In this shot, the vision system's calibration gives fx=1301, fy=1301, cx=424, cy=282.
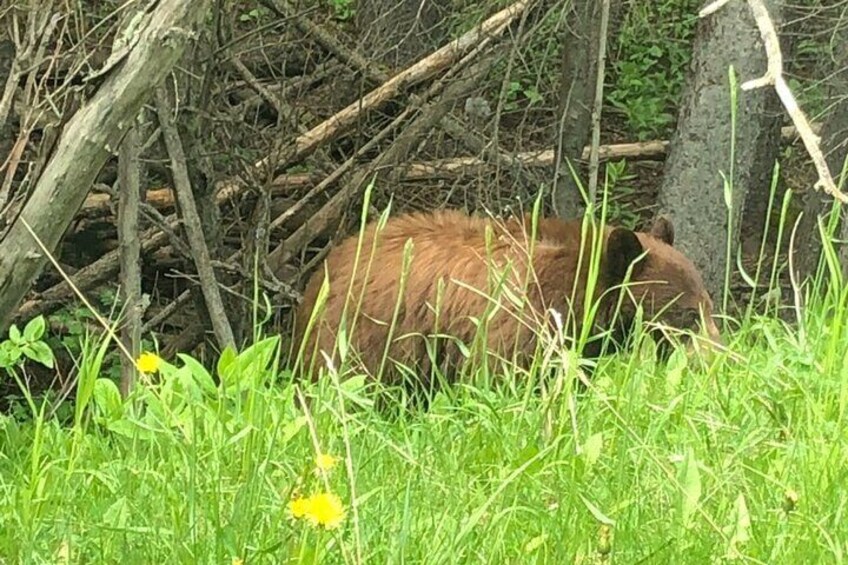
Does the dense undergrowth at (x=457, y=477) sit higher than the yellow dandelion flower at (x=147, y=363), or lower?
lower

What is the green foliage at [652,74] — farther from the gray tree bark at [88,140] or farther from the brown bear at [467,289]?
the gray tree bark at [88,140]

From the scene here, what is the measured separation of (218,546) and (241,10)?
6552 mm

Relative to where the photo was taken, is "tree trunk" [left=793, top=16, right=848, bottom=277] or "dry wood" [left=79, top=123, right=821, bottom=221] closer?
"tree trunk" [left=793, top=16, right=848, bottom=277]

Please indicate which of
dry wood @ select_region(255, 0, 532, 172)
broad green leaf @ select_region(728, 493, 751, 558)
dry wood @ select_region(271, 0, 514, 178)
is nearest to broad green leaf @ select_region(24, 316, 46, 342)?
broad green leaf @ select_region(728, 493, 751, 558)

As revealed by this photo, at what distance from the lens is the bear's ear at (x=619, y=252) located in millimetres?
5512

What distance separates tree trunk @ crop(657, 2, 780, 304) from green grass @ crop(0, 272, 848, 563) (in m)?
4.09

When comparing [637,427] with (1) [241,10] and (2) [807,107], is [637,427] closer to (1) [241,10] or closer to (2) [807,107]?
(1) [241,10]

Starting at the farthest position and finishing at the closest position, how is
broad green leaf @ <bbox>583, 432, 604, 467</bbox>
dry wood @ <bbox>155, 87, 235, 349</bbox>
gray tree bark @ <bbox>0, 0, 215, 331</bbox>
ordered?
dry wood @ <bbox>155, 87, 235, 349</bbox>, gray tree bark @ <bbox>0, 0, 215, 331</bbox>, broad green leaf @ <bbox>583, 432, 604, 467</bbox>

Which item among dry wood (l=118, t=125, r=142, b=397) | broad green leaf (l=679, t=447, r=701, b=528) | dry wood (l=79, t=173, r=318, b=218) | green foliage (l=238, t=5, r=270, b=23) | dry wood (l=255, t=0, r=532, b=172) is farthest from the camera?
dry wood (l=255, t=0, r=532, b=172)

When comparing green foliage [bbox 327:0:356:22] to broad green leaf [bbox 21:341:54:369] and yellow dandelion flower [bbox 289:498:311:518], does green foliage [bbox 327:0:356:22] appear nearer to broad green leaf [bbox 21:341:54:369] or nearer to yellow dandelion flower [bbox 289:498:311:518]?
broad green leaf [bbox 21:341:54:369]

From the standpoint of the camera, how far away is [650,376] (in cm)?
387

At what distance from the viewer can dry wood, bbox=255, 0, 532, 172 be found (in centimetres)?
786

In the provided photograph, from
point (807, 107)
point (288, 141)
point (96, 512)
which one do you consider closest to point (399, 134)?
point (288, 141)

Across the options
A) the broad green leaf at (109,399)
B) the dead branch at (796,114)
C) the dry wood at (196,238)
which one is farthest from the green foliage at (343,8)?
the dead branch at (796,114)
